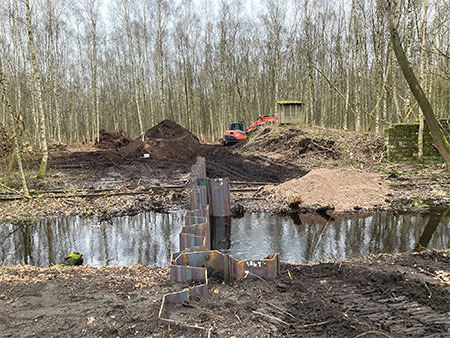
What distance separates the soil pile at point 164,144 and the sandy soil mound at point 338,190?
12.6 meters

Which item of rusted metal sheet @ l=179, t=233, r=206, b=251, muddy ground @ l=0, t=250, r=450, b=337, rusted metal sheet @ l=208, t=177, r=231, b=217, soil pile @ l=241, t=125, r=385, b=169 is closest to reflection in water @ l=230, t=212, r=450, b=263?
rusted metal sheet @ l=208, t=177, r=231, b=217

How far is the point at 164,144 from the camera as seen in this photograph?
78.9ft

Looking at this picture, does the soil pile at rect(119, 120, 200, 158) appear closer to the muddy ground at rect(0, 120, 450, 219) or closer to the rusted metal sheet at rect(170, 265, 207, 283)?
the muddy ground at rect(0, 120, 450, 219)

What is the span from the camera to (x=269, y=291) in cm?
438

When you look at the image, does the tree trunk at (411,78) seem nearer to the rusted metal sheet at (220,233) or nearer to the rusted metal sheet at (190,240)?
the rusted metal sheet at (190,240)

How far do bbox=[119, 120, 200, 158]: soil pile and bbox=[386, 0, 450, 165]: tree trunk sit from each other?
19.1 meters

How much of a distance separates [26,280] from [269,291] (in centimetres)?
364

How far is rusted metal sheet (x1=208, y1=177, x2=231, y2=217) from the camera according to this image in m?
10.1

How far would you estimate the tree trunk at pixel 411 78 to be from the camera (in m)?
4.20

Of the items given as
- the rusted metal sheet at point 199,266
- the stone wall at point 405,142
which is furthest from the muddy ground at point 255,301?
the stone wall at point 405,142

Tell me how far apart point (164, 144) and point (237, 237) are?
16598 mm

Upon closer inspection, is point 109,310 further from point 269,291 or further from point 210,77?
point 210,77

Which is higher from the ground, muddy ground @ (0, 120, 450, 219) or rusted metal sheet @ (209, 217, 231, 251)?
muddy ground @ (0, 120, 450, 219)

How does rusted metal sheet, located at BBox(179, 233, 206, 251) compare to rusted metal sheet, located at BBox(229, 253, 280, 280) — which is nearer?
rusted metal sheet, located at BBox(229, 253, 280, 280)
